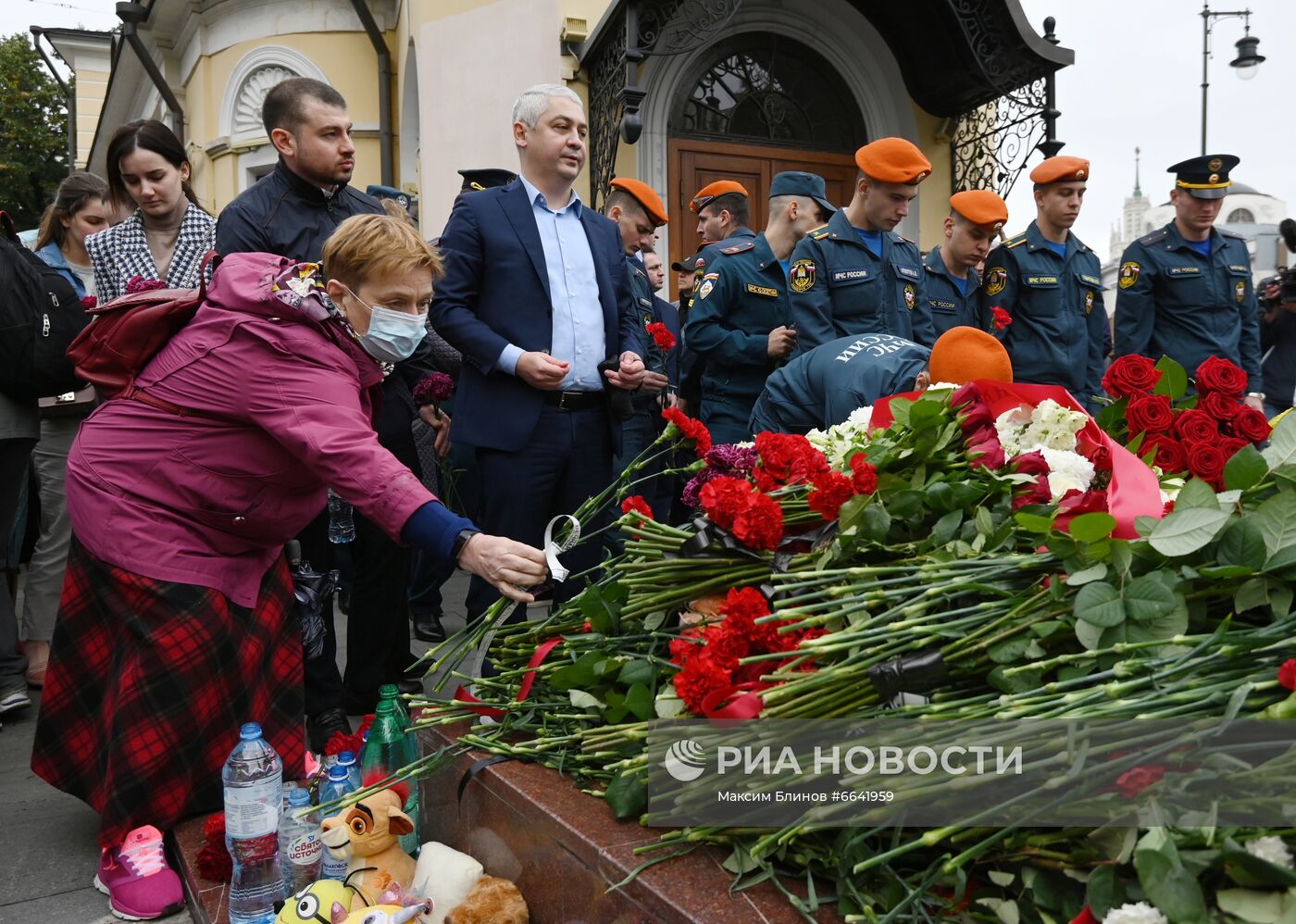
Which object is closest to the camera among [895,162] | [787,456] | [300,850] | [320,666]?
[787,456]

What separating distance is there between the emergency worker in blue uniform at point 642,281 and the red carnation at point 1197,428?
2966 millimetres

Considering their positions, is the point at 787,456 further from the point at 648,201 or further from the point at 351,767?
the point at 648,201

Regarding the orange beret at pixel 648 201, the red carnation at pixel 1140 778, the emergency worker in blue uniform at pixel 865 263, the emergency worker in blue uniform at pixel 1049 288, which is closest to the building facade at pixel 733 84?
the orange beret at pixel 648 201

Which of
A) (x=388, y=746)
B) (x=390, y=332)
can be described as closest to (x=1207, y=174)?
(x=390, y=332)

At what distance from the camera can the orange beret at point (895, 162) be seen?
170 inches

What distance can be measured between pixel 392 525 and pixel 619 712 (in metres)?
0.65

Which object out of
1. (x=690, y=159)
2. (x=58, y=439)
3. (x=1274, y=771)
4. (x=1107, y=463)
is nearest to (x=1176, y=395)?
(x=1107, y=463)

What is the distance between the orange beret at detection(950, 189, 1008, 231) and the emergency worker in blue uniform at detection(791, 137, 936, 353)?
3.42 ft

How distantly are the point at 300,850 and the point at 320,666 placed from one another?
3.99 ft

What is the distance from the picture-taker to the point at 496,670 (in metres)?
2.73

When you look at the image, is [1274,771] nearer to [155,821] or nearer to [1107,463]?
[1107,463]

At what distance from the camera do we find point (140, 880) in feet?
8.36

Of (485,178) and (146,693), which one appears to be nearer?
(146,693)

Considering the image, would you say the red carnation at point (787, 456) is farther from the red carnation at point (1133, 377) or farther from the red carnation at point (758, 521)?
the red carnation at point (1133, 377)
